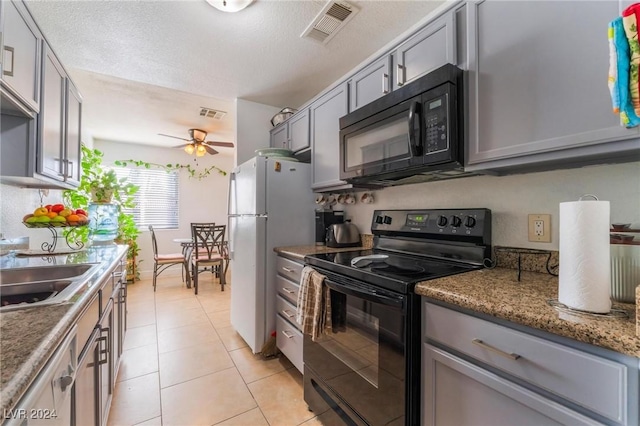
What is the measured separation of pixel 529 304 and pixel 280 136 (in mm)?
2536

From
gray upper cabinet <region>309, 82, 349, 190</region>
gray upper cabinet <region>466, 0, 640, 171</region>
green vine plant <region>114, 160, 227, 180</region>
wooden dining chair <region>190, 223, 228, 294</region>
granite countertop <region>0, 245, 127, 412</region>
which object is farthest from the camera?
green vine plant <region>114, 160, 227, 180</region>

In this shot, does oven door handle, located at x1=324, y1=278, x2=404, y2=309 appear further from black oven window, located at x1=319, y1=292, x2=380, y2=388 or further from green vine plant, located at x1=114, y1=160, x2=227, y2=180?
green vine plant, located at x1=114, y1=160, x2=227, y2=180

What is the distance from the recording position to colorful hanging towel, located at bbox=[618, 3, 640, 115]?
71 centimetres

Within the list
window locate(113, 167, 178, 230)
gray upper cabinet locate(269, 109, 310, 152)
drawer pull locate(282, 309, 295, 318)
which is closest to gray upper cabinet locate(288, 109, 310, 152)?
gray upper cabinet locate(269, 109, 310, 152)

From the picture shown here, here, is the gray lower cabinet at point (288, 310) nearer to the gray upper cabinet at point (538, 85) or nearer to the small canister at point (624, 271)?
the gray upper cabinet at point (538, 85)

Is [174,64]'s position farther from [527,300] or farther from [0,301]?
[527,300]

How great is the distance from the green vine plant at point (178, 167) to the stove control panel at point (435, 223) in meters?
4.51

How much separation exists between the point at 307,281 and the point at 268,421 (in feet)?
2.72

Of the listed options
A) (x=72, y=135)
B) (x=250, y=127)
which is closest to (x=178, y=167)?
(x=250, y=127)

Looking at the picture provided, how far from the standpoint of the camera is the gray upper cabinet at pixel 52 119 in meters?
1.51

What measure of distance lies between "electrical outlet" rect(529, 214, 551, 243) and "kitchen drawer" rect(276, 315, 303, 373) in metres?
1.46

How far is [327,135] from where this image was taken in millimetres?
2102

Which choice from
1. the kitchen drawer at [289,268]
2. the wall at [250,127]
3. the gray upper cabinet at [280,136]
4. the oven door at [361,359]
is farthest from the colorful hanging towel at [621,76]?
the wall at [250,127]

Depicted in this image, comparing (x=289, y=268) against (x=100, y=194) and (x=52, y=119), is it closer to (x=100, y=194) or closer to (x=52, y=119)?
(x=52, y=119)
